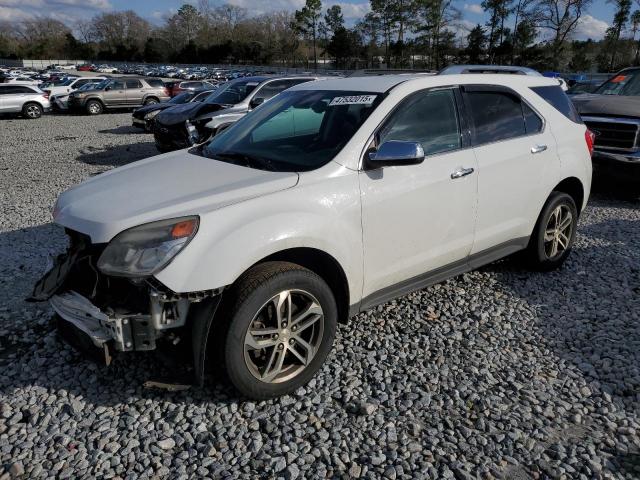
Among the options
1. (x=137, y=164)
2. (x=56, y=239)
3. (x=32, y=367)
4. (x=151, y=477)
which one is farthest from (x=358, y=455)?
(x=56, y=239)

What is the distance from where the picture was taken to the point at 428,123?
368 cm

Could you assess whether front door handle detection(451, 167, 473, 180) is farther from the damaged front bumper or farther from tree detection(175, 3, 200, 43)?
tree detection(175, 3, 200, 43)

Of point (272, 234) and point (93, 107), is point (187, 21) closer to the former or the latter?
point (93, 107)

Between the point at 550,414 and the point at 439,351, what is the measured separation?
840mm

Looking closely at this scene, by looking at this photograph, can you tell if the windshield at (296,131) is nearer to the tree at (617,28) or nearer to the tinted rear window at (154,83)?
the tinted rear window at (154,83)

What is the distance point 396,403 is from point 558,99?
3.30 metres

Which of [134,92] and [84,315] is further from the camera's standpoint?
[134,92]

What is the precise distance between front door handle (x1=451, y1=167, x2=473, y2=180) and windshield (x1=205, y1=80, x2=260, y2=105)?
855 centimetres

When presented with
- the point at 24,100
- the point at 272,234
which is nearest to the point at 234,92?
the point at 272,234

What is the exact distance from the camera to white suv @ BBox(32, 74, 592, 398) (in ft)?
8.80

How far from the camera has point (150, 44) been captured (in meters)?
108

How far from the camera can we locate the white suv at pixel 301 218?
2684 mm

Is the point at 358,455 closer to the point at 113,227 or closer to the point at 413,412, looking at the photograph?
the point at 413,412

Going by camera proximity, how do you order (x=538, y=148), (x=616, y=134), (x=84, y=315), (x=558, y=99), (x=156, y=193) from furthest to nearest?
(x=616, y=134)
(x=558, y=99)
(x=538, y=148)
(x=156, y=193)
(x=84, y=315)
